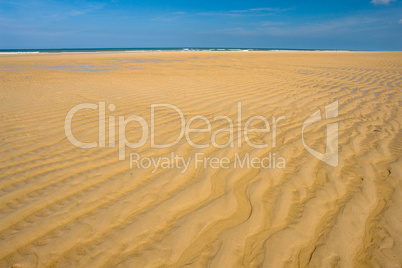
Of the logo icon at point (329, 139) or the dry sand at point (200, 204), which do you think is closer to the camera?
the dry sand at point (200, 204)

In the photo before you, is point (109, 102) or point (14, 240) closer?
point (14, 240)

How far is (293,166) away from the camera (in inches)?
89.7

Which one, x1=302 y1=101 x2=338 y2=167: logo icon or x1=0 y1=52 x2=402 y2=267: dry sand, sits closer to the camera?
x1=0 y1=52 x2=402 y2=267: dry sand

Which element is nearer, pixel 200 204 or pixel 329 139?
pixel 200 204

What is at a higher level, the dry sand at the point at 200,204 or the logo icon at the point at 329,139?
the logo icon at the point at 329,139

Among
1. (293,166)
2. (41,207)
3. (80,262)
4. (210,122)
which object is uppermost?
(210,122)

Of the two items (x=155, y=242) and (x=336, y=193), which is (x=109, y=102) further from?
(x=336, y=193)

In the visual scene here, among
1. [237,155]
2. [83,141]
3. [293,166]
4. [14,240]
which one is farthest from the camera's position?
[83,141]

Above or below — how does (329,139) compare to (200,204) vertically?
above

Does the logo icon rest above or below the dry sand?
above

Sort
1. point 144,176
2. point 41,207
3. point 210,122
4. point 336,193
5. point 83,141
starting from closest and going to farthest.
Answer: point 41,207 < point 336,193 < point 144,176 < point 83,141 < point 210,122

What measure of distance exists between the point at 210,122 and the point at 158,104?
1.43 meters

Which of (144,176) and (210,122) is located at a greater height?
(210,122)

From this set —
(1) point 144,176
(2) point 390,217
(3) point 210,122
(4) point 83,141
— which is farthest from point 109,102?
(2) point 390,217
